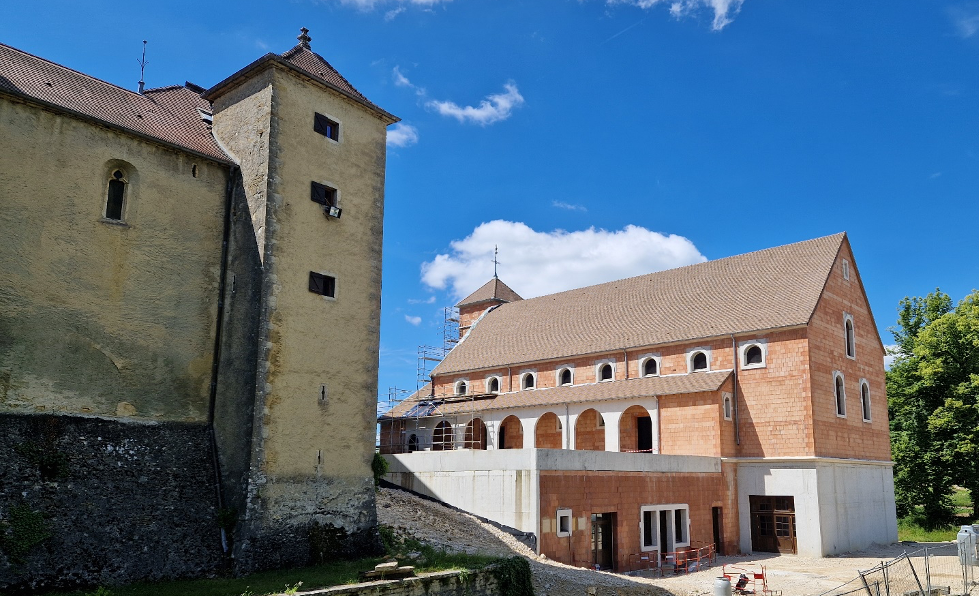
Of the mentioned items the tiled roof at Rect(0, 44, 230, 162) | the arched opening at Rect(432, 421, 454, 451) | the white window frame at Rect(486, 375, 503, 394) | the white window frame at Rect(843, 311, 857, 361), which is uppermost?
the tiled roof at Rect(0, 44, 230, 162)

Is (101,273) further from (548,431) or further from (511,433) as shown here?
(511,433)

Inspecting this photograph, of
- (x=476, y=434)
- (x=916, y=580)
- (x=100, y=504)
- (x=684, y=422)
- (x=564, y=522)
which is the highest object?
(x=684, y=422)

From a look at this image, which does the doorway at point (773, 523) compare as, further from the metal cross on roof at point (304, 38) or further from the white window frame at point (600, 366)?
the metal cross on roof at point (304, 38)

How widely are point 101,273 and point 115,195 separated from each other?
7.08 feet

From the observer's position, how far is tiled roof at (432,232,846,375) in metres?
35.3

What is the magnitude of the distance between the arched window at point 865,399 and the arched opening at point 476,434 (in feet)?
63.1

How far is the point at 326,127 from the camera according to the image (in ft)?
74.0

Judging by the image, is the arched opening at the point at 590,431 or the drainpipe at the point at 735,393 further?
the arched opening at the point at 590,431

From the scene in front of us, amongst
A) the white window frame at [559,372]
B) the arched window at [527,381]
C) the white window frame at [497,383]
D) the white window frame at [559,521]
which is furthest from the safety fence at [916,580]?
the white window frame at [497,383]

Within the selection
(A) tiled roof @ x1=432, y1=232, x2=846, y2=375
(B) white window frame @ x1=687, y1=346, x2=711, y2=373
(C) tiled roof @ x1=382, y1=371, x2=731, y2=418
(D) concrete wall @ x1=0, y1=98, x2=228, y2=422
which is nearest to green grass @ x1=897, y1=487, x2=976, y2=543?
(B) white window frame @ x1=687, y1=346, x2=711, y2=373

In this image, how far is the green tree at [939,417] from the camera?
134 feet

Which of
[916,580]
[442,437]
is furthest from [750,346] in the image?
[442,437]

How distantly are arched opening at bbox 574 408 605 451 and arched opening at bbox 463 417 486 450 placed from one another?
6046 mm

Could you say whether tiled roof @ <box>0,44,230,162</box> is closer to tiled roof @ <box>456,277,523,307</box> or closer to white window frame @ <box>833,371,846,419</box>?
white window frame @ <box>833,371,846,419</box>
